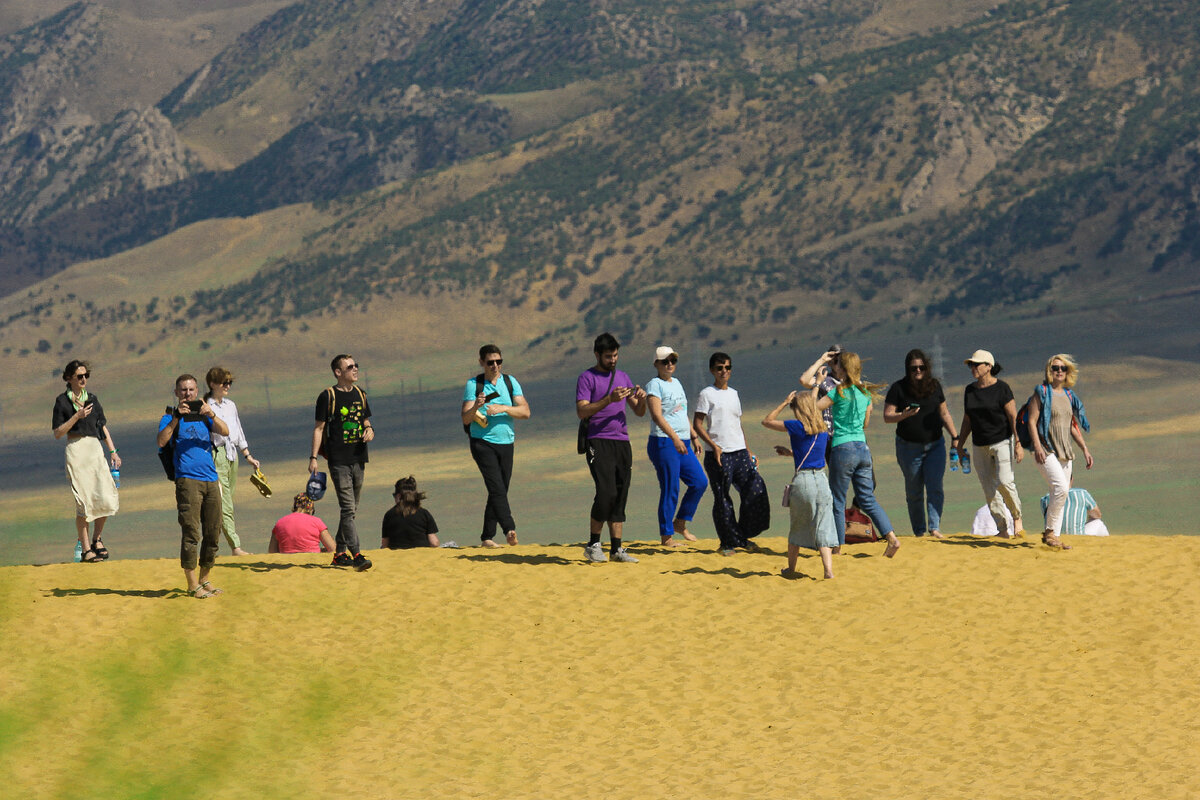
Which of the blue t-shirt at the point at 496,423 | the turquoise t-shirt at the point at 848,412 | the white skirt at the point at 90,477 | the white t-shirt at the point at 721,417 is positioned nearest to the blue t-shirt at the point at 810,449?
the turquoise t-shirt at the point at 848,412

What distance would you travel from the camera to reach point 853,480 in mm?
13016

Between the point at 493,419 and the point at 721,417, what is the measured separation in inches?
73.8

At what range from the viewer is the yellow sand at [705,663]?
9.22 metres

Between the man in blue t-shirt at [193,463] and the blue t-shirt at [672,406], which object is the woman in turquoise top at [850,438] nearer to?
the blue t-shirt at [672,406]

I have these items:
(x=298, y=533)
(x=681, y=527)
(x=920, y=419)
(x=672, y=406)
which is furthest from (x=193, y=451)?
(x=920, y=419)

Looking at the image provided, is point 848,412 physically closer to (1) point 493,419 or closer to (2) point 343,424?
(1) point 493,419

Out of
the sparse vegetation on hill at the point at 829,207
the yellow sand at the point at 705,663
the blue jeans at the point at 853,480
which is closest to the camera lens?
the yellow sand at the point at 705,663

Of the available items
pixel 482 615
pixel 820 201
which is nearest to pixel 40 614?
pixel 482 615

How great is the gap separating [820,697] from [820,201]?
150991 mm

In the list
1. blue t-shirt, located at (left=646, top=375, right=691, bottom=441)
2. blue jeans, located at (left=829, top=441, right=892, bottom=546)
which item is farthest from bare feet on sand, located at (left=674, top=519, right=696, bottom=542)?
blue jeans, located at (left=829, top=441, right=892, bottom=546)

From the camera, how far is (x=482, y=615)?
12086mm

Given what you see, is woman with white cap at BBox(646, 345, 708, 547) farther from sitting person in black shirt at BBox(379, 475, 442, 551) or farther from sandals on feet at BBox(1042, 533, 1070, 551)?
sandals on feet at BBox(1042, 533, 1070, 551)

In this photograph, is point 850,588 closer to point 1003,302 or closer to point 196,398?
point 196,398

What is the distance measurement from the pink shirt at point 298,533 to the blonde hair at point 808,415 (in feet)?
16.1
